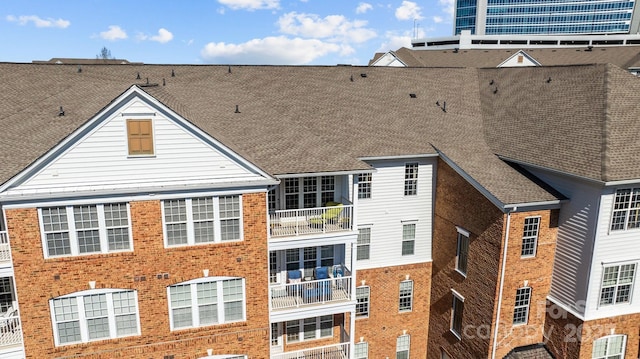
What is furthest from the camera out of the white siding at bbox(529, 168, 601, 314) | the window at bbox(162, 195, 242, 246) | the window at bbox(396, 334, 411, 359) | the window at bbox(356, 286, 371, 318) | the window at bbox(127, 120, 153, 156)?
the window at bbox(396, 334, 411, 359)

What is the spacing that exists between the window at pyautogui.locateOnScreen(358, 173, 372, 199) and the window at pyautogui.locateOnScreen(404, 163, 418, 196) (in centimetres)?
201

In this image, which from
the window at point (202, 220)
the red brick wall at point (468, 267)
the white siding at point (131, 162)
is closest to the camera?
the white siding at point (131, 162)

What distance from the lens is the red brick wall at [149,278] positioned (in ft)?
43.7

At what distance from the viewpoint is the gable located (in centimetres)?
1285

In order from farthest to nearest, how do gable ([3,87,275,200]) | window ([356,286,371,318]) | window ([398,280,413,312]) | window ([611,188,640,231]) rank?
window ([398,280,413,312]), window ([356,286,371,318]), window ([611,188,640,231]), gable ([3,87,275,200])

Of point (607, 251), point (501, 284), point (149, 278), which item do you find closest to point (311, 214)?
point (149, 278)

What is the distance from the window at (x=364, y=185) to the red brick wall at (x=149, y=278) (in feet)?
20.0

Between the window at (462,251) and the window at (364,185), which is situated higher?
the window at (364,185)

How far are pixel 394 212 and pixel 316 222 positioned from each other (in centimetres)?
523

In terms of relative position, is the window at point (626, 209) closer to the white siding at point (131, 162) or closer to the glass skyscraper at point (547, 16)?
the white siding at point (131, 162)

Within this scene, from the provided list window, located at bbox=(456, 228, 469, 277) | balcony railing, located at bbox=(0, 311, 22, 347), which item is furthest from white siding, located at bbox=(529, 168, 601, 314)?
balcony railing, located at bbox=(0, 311, 22, 347)

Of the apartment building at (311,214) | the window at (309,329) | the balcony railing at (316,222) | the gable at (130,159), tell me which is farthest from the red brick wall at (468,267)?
the gable at (130,159)

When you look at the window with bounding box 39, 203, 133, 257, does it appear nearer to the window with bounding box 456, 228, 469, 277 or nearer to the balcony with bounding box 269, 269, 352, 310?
the balcony with bounding box 269, 269, 352, 310

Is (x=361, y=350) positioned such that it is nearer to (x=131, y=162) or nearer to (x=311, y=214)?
(x=311, y=214)
